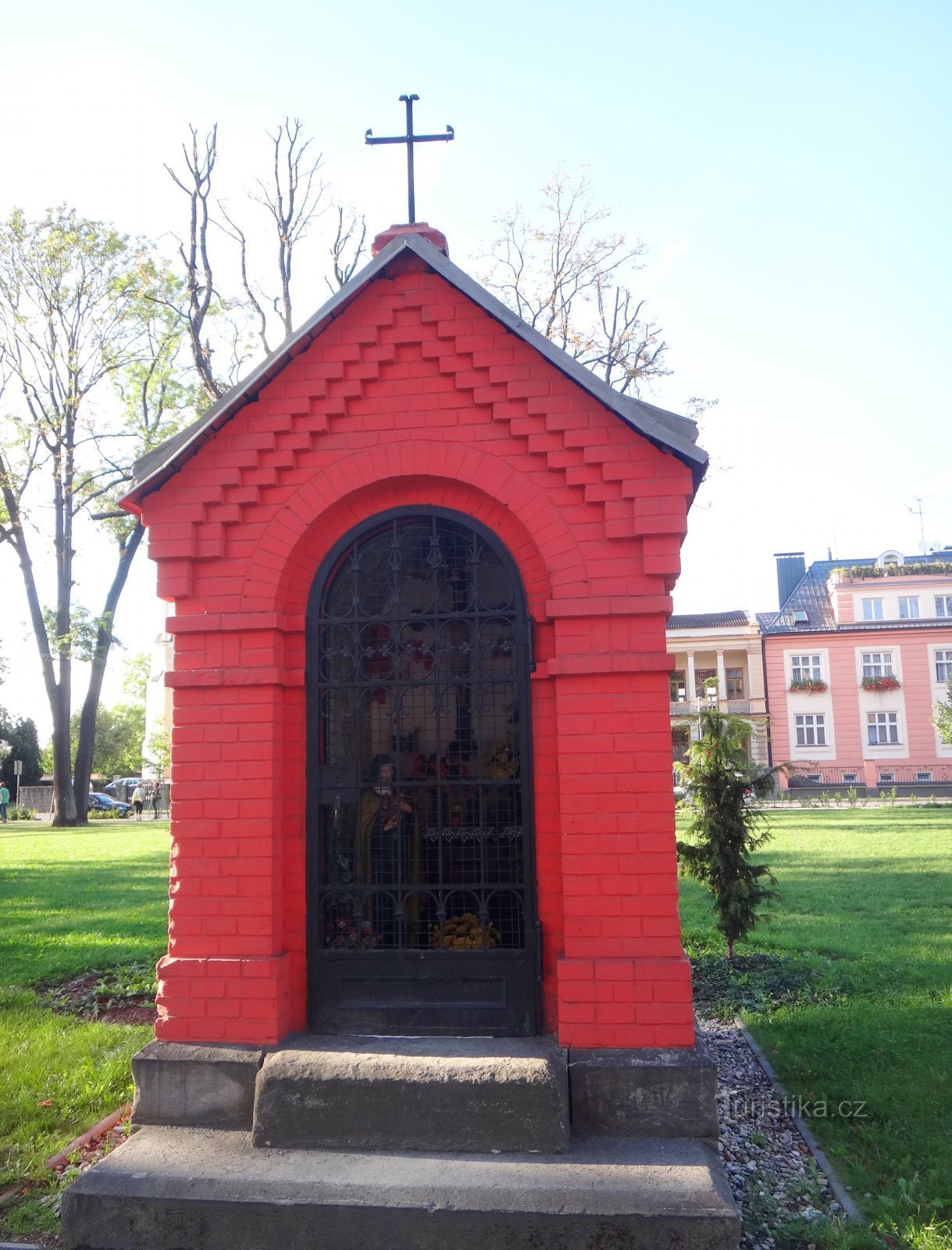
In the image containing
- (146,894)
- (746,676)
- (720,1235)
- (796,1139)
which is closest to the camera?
(720,1235)

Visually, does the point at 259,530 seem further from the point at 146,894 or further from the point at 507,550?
the point at 146,894

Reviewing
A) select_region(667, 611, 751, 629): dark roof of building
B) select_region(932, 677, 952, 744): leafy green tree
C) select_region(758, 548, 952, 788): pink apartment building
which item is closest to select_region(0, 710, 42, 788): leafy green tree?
select_region(667, 611, 751, 629): dark roof of building

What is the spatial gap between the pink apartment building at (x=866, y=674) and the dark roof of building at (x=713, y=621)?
14.7 feet

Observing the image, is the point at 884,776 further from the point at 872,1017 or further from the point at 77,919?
the point at 77,919

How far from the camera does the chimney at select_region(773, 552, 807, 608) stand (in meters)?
46.3

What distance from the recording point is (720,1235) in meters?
3.65

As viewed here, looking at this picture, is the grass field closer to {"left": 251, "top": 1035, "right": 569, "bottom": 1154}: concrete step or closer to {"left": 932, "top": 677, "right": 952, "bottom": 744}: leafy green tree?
{"left": 251, "top": 1035, "right": 569, "bottom": 1154}: concrete step

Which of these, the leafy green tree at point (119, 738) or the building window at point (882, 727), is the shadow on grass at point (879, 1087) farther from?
the leafy green tree at point (119, 738)

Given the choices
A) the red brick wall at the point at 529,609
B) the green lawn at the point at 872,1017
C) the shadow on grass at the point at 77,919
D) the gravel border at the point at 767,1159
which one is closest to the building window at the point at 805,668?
the green lawn at the point at 872,1017

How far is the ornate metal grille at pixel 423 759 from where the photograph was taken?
5035mm

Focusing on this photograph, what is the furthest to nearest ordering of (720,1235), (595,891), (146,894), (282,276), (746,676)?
(746,676)
(282,276)
(146,894)
(595,891)
(720,1235)

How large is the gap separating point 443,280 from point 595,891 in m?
3.43

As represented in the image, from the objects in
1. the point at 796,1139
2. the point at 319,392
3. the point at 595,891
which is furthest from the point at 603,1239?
the point at 319,392

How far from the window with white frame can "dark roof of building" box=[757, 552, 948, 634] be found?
1.20 feet
